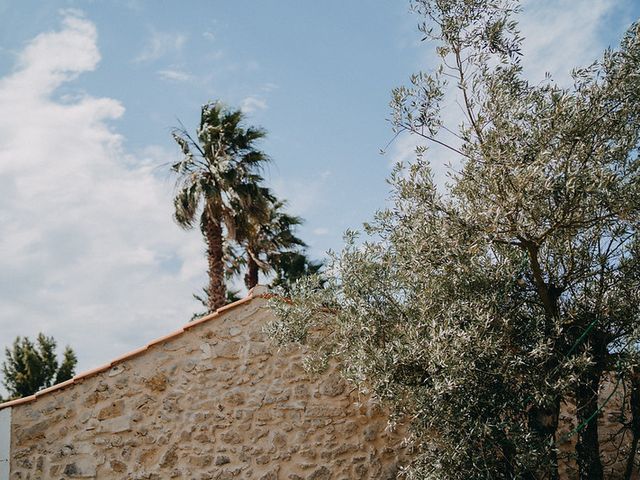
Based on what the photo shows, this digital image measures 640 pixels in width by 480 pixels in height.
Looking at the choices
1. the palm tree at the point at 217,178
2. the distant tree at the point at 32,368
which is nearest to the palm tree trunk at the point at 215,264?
the palm tree at the point at 217,178

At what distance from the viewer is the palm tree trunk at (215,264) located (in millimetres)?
14359

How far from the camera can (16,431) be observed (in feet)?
22.2

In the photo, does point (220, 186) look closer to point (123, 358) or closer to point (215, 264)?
point (215, 264)

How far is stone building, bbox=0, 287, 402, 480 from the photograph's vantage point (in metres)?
6.83

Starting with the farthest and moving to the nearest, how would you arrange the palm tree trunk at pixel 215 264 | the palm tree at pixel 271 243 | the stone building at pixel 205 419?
the palm tree at pixel 271 243 → the palm tree trunk at pixel 215 264 → the stone building at pixel 205 419

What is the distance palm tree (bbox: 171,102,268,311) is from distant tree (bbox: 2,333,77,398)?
16.8 feet

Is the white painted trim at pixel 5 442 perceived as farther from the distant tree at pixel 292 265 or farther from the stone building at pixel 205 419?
the distant tree at pixel 292 265

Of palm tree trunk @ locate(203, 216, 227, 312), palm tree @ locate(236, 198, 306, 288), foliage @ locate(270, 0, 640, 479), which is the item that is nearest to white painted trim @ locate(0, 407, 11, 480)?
foliage @ locate(270, 0, 640, 479)

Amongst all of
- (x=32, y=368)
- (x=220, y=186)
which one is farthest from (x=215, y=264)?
(x=32, y=368)

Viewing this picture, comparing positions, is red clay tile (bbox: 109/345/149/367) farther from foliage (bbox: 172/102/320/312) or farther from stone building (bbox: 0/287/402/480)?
foliage (bbox: 172/102/320/312)

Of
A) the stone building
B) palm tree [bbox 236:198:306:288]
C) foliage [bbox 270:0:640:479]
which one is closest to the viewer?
foliage [bbox 270:0:640:479]

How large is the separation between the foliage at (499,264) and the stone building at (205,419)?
4.32 feet

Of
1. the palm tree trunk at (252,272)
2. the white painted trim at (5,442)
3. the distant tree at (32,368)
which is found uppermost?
the palm tree trunk at (252,272)

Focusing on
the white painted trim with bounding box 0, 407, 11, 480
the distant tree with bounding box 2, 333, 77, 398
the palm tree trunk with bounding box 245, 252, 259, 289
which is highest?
the palm tree trunk with bounding box 245, 252, 259, 289
